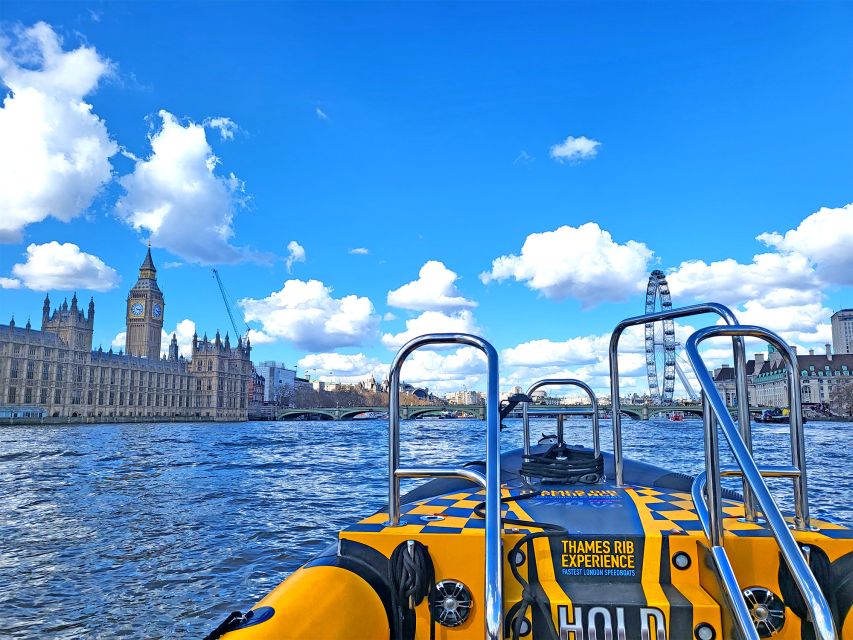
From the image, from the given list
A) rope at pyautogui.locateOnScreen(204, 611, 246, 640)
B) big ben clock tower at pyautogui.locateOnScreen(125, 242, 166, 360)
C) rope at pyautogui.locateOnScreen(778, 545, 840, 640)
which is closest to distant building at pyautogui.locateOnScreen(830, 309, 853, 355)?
big ben clock tower at pyautogui.locateOnScreen(125, 242, 166, 360)

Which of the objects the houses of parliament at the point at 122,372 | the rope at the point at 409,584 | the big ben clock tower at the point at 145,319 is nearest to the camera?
the rope at the point at 409,584

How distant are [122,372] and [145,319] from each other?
47.8 m

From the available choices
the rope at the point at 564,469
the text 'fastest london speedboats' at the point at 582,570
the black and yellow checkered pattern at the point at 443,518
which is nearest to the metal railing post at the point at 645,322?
the text 'fastest london speedboats' at the point at 582,570

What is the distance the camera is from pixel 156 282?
187625mm

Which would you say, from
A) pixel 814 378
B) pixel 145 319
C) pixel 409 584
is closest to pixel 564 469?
pixel 409 584

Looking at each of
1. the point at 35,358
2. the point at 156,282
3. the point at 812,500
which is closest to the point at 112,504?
the point at 812,500

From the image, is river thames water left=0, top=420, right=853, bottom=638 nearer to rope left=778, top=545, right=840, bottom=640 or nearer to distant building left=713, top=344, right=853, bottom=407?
rope left=778, top=545, right=840, bottom=640

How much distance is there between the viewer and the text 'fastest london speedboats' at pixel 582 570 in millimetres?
2969

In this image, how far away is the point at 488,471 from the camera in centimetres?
274

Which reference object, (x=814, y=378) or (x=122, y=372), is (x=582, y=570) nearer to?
(x=122, y=372)

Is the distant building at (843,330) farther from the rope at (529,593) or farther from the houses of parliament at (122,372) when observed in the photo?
the rope at (529,593)

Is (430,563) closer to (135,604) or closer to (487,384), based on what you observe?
(487,384)

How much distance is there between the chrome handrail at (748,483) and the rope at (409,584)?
4.72 ft

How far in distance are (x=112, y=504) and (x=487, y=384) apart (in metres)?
14.9
